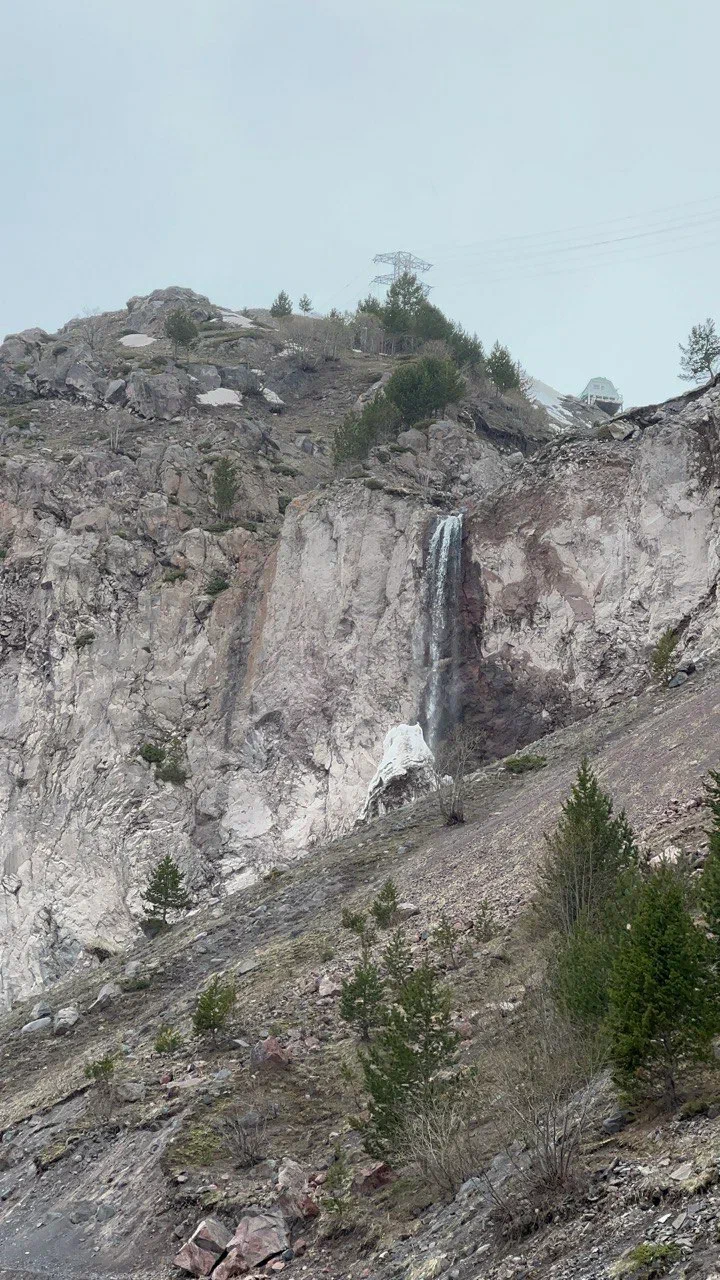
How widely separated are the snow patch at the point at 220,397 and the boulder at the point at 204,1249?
5385 cm

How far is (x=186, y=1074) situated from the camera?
1811cm

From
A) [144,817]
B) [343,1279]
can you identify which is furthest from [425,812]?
[343,1279]

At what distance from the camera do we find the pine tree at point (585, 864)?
17.8 m

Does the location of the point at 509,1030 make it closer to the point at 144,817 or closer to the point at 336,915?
the point at 336,915

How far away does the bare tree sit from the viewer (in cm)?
2788

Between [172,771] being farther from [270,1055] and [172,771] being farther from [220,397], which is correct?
[220,397]

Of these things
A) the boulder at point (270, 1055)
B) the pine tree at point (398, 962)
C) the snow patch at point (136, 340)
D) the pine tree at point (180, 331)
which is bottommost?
the boulder at point (270, 1055)

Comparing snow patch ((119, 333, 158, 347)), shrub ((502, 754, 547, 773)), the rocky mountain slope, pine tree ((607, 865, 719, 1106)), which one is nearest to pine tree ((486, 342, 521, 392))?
the rocky mountain slope

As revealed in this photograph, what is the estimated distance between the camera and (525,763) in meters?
30.5

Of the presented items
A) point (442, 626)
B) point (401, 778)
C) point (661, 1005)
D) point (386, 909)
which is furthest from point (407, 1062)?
point (442, 626)

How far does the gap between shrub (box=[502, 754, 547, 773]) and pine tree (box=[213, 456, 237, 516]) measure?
22143 mm

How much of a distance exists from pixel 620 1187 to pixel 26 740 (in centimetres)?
3598

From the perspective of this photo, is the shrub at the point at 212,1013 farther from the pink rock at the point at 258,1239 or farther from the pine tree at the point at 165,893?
the pine tree at the point at 165,893

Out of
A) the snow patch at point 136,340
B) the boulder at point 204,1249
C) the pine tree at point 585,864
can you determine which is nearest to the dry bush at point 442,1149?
the boulder at point 204,1249
